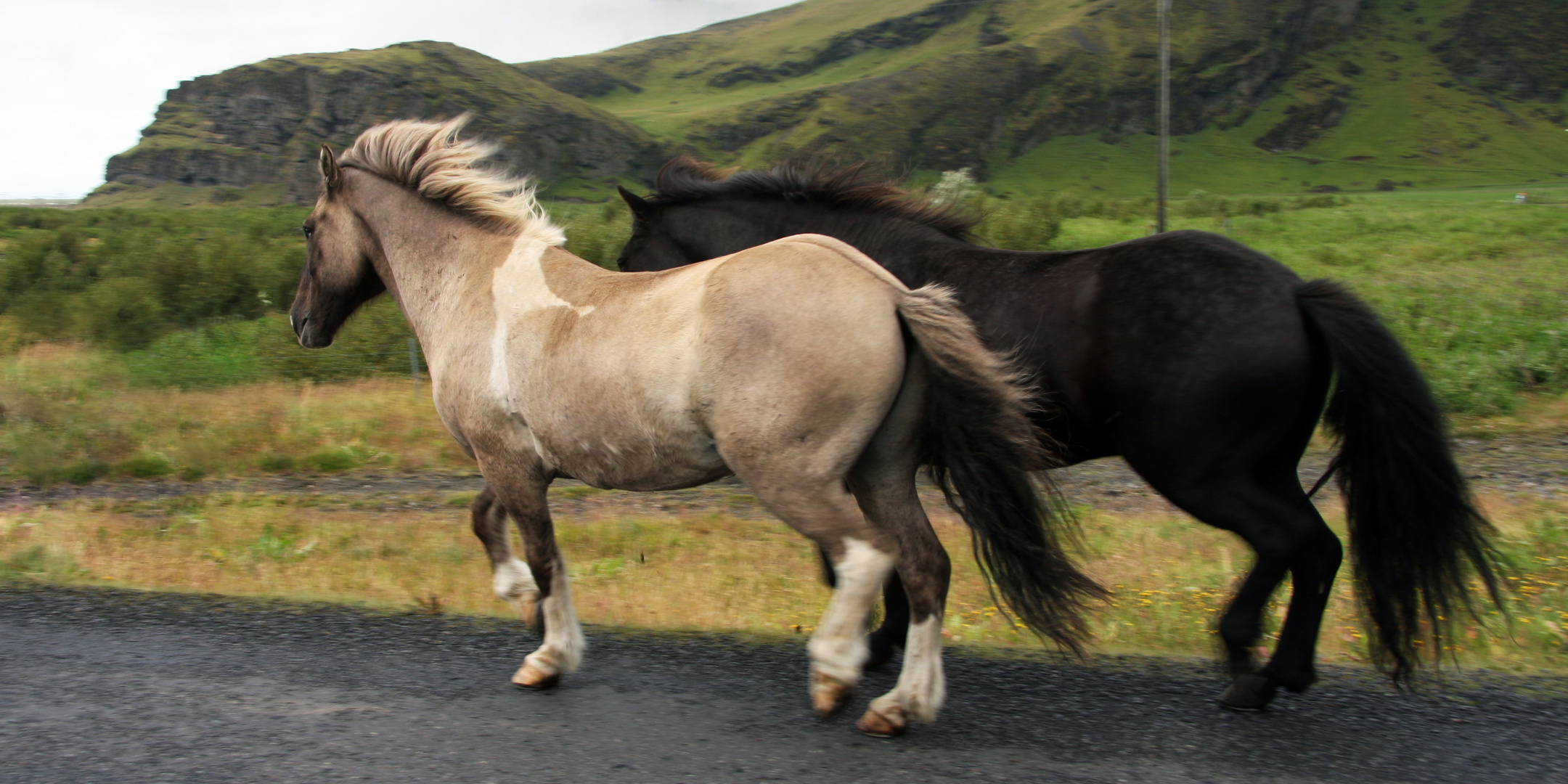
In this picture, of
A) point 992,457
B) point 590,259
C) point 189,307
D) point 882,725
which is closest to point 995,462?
point 992,457

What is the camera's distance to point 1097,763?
297 cm

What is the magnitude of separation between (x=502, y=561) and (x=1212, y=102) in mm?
170018

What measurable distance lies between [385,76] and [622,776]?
450 ft

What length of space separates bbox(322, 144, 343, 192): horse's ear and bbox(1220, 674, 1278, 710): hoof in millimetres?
4320

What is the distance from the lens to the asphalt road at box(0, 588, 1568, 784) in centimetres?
298

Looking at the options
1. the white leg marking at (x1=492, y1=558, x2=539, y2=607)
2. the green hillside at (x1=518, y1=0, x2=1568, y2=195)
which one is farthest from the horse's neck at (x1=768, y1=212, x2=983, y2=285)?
the green hillside at (x1=518, y1=0, x2=1568, y2=195)

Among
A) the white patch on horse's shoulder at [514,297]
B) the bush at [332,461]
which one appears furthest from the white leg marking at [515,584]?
the bush at [332,461]

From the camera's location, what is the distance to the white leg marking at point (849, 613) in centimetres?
325

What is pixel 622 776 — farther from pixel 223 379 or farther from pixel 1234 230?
pixel 1234 230

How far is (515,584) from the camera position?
13.6 ft

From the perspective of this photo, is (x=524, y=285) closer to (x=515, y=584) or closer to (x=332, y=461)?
(x=515, y=584)

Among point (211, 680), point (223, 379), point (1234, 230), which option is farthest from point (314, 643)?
point (1234, 230)

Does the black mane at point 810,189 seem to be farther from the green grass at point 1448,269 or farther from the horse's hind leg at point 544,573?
the horse's hind leg at point 544,573

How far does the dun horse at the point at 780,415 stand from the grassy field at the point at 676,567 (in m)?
0.54
